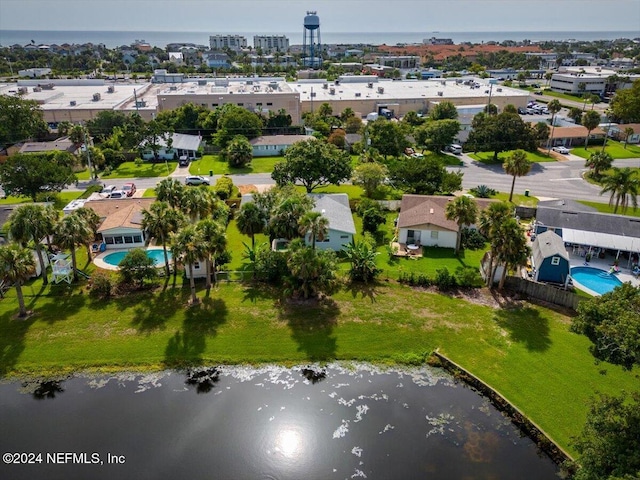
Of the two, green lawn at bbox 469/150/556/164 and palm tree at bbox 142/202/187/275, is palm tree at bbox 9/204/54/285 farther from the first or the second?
green lawn at bbox 469/150/556/164

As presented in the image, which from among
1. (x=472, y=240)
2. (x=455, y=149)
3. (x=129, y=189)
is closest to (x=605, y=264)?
(x=472, y=240)

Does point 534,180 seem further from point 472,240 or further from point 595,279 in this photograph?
point 595,279

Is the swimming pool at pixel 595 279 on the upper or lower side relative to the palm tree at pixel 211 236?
lower

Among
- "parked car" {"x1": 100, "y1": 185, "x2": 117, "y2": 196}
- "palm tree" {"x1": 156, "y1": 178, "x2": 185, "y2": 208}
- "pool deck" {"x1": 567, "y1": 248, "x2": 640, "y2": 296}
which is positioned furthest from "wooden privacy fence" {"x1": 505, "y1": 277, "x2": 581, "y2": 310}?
"parked car" {"x1": 100, "y1": 185, "x2": 117, "y2": 196}

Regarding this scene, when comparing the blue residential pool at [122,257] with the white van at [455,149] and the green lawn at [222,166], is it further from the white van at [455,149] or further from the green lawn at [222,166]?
the white van at [455,149]

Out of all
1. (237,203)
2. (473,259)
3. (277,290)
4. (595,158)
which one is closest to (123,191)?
(237,203)

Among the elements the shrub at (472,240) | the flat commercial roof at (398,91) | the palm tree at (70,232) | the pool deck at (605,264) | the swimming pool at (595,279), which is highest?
the flat commercial roof at (398,91)

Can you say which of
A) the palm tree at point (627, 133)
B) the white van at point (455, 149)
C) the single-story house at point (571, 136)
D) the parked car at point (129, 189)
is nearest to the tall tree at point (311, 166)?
the parked car at point (129, 189)
